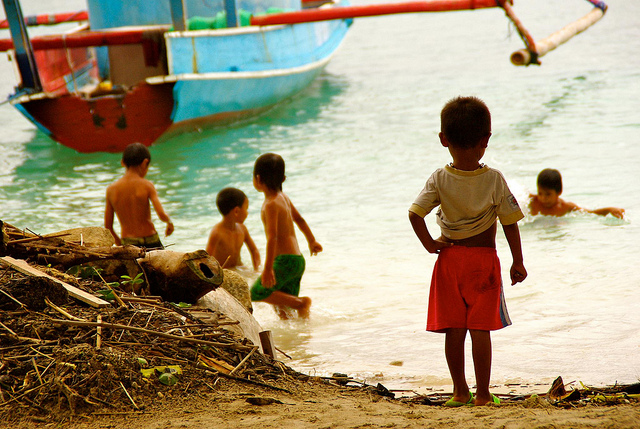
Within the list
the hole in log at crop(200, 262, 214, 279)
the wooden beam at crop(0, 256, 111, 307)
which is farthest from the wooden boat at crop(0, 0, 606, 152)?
the hole in log at crop(200, 262, 214, 279)

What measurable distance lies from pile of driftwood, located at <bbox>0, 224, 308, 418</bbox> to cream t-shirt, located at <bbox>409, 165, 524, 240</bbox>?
1026mm

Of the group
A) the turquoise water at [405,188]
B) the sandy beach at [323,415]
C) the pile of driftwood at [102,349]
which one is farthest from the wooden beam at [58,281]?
the turquoise water at [405,188]

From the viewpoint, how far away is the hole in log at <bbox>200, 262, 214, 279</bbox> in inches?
140

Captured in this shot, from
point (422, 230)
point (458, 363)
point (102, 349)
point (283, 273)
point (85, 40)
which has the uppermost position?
point (85, 40)

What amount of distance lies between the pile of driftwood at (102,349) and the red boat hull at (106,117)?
7825 millimetres

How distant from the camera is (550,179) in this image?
6.89 meters

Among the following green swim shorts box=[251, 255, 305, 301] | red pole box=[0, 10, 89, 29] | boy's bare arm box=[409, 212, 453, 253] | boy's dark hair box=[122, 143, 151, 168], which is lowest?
green swim shorts box=[251, 255, 305, 301]

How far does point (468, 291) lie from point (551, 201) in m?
4.68

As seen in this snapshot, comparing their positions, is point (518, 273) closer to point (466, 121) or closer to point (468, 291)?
point (468, 291)

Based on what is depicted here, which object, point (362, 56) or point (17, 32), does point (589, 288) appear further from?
point (362, 56)

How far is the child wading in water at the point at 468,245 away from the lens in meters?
2.81

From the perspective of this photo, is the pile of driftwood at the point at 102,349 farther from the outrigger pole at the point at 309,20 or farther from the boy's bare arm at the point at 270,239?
the outrigger pole at the point at 309,20

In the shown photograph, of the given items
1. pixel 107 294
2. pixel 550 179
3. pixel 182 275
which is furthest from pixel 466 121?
pixel 550 179

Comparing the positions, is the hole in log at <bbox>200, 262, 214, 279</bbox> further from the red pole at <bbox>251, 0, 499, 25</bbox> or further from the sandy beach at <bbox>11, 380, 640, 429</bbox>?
the red pole at <bbox>251, 0, 499, 25</bbox>
